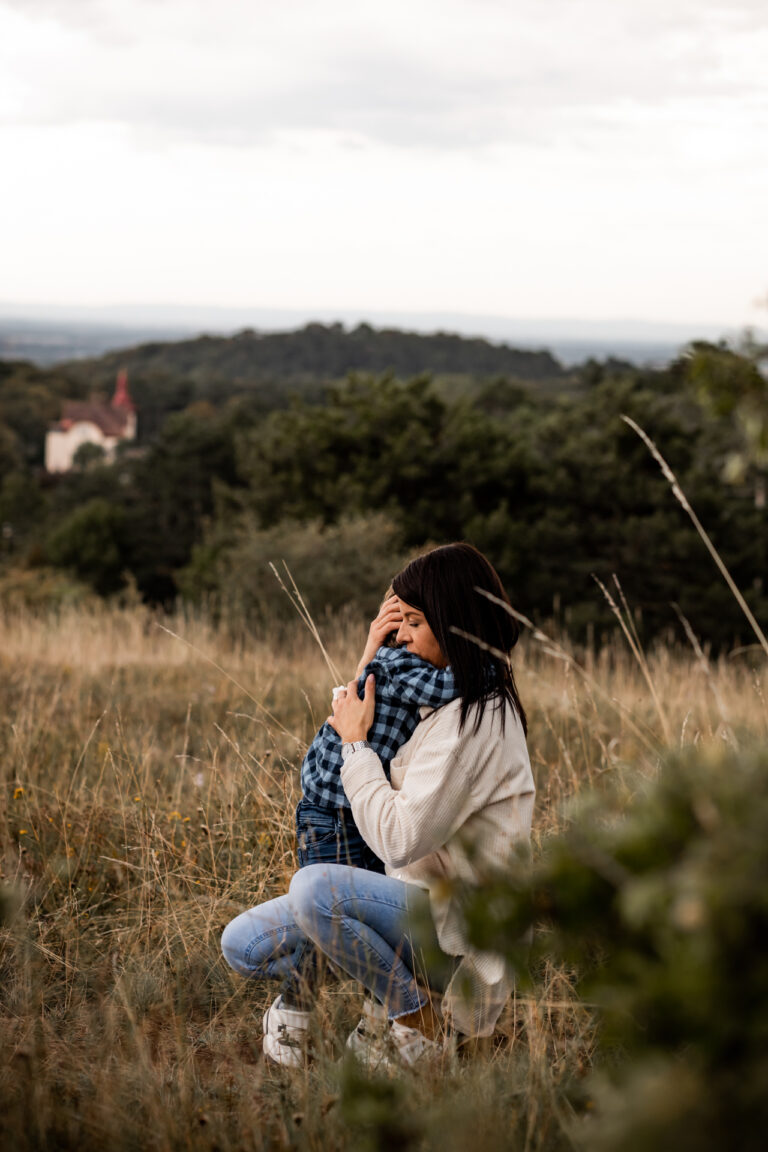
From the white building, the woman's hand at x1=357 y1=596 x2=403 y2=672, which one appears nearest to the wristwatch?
the woman's hand at x1=357 y1=596 x2=403 y2=672

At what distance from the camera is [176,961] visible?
9.11 ft

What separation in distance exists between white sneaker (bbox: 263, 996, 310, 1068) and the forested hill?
276ft

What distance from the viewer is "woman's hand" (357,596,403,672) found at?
258 centimetres

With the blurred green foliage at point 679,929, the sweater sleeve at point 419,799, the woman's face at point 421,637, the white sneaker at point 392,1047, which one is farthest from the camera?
the woman's face at point 421,637

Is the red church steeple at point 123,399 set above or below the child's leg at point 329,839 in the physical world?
above

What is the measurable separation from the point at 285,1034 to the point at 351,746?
0.69m

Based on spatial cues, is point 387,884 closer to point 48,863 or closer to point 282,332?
point 48,863

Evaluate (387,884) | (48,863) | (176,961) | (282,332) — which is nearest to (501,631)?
(387,884)

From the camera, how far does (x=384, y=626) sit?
2588 mm

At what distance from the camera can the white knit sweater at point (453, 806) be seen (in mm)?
2221

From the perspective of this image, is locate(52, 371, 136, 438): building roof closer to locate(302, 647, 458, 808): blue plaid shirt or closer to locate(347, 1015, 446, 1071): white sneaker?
locate(302, 647, 458, 808): blue plaid shirt

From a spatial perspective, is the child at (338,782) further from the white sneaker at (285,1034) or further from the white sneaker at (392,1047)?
the white sneaker at (392,1047)

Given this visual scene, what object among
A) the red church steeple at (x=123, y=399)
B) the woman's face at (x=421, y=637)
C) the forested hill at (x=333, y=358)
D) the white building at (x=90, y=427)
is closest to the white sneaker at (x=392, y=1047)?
the woman's face at (x=421, y=637)

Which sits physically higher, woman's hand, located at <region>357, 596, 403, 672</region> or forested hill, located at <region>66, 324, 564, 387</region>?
forested hill, located at <region>66, 324, 564, 387</region>
